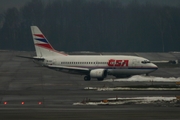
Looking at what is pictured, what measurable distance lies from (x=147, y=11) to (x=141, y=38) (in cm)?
836

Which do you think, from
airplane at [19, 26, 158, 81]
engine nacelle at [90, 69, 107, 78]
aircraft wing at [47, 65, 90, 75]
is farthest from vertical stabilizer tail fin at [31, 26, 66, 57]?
engine nacelle at [90, 69, 107, 78]

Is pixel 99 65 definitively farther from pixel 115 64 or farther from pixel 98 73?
pixel 98 73

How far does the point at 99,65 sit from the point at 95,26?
70150mm

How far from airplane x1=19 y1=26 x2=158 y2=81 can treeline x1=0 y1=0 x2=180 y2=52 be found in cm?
5893

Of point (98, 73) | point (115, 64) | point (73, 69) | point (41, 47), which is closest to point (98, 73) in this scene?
point (98, 73)

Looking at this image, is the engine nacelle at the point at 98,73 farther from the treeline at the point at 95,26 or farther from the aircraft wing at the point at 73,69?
the treeline at the point at 95,26

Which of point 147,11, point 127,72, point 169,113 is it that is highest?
point 147,11


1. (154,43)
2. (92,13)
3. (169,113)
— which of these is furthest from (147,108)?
(92,13)

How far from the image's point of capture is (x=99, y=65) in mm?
68500

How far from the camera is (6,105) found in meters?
41.1

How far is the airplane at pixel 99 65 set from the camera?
222ft

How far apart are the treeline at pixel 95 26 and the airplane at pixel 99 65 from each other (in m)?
58.9

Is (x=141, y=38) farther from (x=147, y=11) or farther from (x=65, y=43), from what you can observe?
(x=65, y=43)

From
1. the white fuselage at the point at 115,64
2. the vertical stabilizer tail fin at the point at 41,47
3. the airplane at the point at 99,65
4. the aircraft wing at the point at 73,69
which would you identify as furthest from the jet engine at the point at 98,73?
the vertical stabilizer tail fin at the point at 41,47
